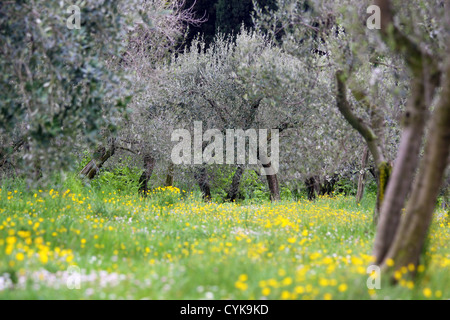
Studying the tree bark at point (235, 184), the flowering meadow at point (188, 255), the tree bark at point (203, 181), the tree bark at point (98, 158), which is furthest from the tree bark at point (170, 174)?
the flowering meadow at point (188, 255)

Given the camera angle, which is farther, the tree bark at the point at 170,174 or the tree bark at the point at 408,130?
the tree bark at the point at 170,174

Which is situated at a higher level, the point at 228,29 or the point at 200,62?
the point at 228,29

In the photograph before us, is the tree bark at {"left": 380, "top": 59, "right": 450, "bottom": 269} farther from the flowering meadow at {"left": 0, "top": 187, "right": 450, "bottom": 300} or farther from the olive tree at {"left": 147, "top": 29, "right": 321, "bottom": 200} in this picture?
the olive tree at {"left": 147, "top": 29, "right": 321, "bottom": 200}

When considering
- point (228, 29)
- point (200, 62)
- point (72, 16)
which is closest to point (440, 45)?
point (72, 16)

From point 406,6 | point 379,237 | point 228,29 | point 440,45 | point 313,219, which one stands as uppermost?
point 228,29

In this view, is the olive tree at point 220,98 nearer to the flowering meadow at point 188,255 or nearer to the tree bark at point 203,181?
the tree bark at point 203,181

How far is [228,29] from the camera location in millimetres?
25688

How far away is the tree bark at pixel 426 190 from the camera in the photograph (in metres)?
4.76

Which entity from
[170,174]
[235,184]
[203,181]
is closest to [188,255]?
[170,174]

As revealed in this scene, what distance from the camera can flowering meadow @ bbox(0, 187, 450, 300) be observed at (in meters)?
4.82

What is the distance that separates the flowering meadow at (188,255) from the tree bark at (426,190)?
0.27 m
